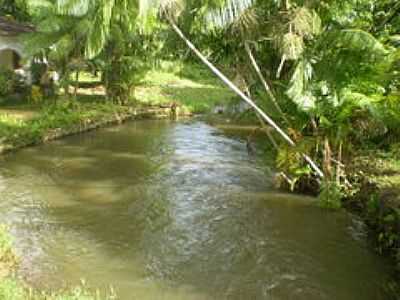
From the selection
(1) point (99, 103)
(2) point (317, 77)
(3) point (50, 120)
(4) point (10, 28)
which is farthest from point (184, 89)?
(2) point (317, 77)

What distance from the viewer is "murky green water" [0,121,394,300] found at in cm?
796

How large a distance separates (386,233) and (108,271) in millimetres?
4499

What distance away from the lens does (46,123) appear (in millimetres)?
17781

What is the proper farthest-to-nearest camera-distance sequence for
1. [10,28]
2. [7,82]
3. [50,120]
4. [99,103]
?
[10,28] → [99,103] → [7,82] → [50,120]

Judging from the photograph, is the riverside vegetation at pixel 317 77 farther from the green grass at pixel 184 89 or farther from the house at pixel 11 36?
the green grass at pixel 184 89

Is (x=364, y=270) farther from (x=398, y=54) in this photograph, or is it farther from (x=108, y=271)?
(x=108, y=271)

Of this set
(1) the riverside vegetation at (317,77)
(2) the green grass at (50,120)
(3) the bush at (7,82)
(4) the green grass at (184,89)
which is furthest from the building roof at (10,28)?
(1) the riverside vegetation at (317,77)

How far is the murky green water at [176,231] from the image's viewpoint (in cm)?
796

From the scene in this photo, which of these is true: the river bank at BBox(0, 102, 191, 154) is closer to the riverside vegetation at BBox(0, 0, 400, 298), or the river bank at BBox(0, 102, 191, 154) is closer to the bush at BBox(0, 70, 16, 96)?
the riverside vegetation at BBox(0, 0, 400, 298)

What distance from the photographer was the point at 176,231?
9992 millimetres

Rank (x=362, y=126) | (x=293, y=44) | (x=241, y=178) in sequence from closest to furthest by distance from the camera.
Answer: (x=293, y=44) < (x=362, y=126) < (x=241, y=178)

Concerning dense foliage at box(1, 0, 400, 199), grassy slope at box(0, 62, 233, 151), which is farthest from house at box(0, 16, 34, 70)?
dense foliage at box(1, 0, 400, 199)

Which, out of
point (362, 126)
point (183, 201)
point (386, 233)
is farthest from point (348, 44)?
point (183, 201)

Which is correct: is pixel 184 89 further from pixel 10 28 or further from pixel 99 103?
pixel 10 28
